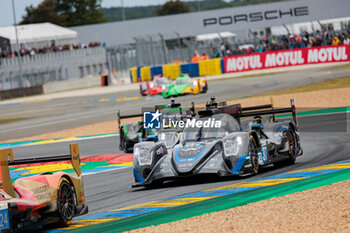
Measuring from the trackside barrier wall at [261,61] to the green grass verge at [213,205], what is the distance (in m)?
34.6

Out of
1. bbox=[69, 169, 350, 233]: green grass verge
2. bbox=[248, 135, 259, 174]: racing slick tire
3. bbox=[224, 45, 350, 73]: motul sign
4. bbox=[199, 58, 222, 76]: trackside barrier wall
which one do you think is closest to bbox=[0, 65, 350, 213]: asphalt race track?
bbox=[248, 135, 259, 174]: racing slick tire

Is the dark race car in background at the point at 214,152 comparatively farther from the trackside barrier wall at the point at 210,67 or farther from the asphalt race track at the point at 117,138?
the trackside barrier wall at the point at 210,67

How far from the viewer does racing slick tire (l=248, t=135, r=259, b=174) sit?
11580 millimetres

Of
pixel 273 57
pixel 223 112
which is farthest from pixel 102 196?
pixel 273 57

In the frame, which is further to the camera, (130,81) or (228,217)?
(130,81)

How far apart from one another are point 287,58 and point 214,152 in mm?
36454

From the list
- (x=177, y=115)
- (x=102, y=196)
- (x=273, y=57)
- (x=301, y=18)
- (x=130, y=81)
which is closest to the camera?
(x=102, y=196)

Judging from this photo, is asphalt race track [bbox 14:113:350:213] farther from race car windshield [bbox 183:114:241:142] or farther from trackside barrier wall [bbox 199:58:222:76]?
trackside barrier wall [bbox 199:58:222:76]

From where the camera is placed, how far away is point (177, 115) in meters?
15.9

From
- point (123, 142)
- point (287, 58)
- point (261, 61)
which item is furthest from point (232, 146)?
point (261, 61)

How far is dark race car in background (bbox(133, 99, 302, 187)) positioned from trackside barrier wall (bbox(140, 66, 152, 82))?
3697cm

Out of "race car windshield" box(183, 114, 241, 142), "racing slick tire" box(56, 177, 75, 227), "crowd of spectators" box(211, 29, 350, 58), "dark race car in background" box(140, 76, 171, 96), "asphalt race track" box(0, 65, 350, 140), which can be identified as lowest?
"asphalt race track" box(0, 65, 350, 140)

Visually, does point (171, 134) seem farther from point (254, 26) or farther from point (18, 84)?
point (254, 26)

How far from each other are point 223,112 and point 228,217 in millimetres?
4986
